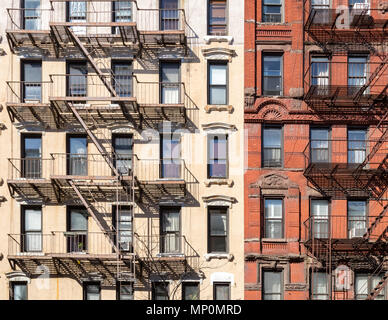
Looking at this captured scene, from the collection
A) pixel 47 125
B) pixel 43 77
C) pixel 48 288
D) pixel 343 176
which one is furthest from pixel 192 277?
pixel 43 77

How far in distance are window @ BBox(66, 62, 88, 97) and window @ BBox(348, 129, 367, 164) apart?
1037 centimetres

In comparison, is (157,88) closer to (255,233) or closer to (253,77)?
(253,77)

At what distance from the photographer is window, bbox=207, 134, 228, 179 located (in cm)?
1788

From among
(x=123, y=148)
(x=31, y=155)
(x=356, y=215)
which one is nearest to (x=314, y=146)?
(x=356, y=215)

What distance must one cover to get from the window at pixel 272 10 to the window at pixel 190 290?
34.4 ft

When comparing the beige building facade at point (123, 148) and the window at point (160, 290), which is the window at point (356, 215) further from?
the window at point (160, 290)

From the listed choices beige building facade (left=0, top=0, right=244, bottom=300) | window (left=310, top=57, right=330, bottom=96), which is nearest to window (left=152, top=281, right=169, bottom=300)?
beige building facade (left=0, top=0, right=244, bottom=300)

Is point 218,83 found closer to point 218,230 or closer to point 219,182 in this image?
point 219,182

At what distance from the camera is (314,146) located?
18031 millimetres

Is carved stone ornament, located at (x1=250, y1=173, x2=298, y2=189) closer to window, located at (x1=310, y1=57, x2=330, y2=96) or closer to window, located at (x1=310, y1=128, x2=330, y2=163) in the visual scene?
window, located at (x1=310, y1=128, x2=330, y2=163)

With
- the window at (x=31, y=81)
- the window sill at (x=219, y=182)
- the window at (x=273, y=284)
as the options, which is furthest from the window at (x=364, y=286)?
the window at (x=31, y=81)

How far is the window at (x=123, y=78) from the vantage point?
1789cm

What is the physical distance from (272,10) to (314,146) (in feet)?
18.2

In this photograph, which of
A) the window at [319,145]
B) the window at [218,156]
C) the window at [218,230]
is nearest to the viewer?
the window at [218,230]
